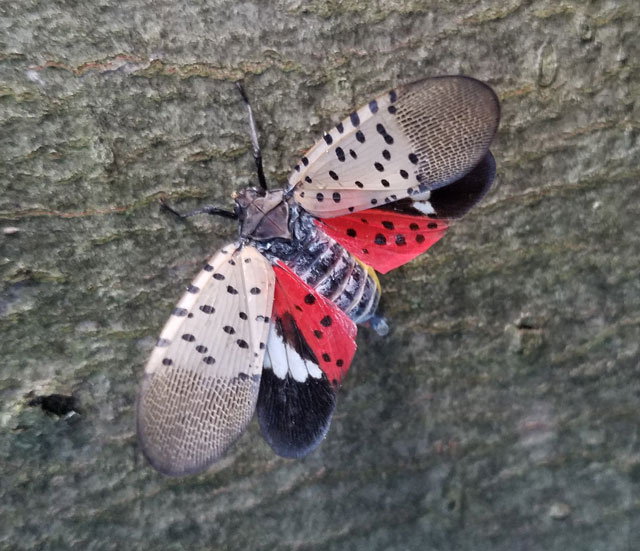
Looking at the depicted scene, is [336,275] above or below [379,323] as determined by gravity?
above

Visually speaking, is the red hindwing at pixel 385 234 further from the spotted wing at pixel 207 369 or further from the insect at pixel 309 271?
the spotted wing at pixel 207 369

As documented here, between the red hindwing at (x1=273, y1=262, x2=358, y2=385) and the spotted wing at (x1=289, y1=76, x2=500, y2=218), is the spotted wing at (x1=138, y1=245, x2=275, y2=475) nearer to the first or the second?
the red hindwing at (x1=273, y1=262, x2=358, y2=385)

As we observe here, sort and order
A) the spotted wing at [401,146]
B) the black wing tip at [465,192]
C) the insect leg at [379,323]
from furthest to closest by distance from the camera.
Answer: the insect leg at [379,323] < the black wing tip at [465,192] < the spotted wing at [401,146]

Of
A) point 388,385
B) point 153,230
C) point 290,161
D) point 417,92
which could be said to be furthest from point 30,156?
point 388,385

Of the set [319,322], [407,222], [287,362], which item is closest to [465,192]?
[407,222]

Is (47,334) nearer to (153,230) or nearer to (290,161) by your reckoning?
(153,230)

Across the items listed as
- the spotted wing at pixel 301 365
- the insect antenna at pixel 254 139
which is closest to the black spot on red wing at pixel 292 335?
the spotted wing at pixel 301 365

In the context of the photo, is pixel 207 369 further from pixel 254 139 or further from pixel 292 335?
pixel 254 139
